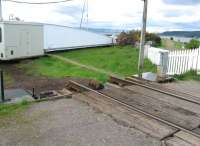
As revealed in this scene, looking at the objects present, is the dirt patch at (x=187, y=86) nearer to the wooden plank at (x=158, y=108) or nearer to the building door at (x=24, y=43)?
the wooden plank at (x=158, y=108)

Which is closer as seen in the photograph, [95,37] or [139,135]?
[139,135]

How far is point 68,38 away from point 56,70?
30.9ft

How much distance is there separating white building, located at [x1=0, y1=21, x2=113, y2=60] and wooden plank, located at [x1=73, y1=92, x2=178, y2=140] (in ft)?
33.0

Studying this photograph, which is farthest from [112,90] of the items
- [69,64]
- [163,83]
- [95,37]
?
[95,37]

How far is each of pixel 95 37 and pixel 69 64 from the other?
31.3ft

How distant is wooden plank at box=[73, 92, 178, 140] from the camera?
5.14m

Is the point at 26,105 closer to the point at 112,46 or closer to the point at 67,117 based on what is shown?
the point at 67,117

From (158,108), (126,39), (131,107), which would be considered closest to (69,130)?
(131,107)

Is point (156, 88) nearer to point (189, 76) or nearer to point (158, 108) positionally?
point (158, 108)

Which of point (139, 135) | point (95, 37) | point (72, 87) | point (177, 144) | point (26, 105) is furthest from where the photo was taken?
point (95, 37)

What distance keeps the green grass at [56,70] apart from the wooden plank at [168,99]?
2510 millimetres

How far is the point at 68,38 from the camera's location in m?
22.2

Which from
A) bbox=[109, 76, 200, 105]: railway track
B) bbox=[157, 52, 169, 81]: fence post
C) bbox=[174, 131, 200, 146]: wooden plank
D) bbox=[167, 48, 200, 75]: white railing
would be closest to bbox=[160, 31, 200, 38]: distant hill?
bbox=[167, 48, 200, 75]: white railing

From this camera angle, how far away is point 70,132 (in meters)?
5.12
